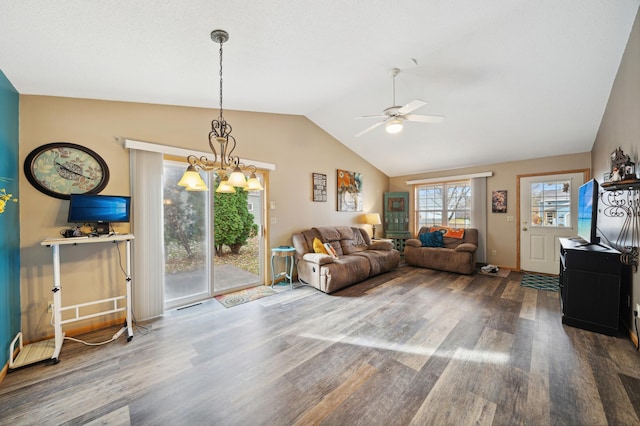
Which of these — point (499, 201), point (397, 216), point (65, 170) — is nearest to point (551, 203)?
point (499, 201)

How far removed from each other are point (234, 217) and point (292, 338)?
2269 mm

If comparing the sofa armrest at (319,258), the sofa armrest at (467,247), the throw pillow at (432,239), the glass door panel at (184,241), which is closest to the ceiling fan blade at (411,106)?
the sofa armrest at (319,258)

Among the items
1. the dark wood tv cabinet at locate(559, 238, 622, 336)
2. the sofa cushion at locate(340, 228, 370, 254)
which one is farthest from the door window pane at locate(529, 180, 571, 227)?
the sofa cushion at locate(340, 228, 370, 254)

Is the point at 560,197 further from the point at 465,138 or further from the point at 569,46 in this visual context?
the point at 569,46

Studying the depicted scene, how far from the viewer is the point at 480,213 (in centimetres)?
525

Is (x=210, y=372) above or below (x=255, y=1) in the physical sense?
below

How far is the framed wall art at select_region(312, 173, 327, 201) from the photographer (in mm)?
4793

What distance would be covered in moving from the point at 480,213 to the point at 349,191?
9.70 feet

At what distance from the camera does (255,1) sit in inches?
64.7

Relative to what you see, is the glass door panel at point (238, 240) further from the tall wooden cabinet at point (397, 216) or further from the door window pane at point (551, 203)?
the door window pane at point (551, 203)

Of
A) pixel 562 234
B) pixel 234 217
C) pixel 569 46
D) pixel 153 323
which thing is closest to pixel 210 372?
pixel 153 323

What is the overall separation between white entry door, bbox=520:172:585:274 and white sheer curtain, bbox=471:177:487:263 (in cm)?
62

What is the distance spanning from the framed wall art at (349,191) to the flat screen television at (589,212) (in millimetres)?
3699

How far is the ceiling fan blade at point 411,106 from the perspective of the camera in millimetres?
2393
